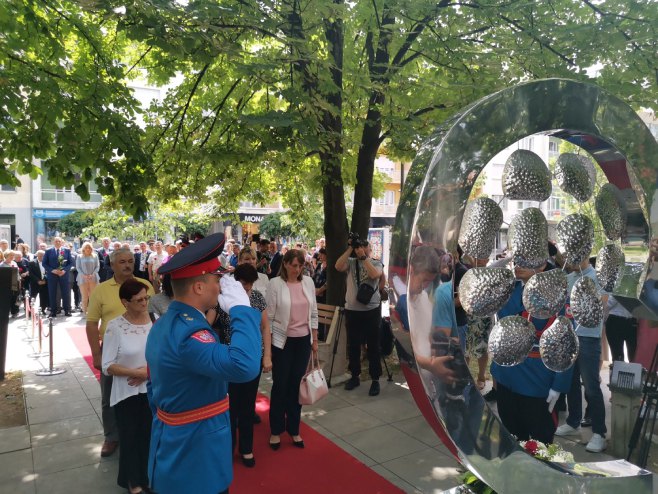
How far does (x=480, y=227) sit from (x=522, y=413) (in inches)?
63.8

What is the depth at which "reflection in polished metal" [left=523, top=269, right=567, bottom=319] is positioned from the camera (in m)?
2.55

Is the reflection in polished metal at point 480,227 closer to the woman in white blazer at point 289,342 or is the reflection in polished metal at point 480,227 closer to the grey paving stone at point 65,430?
the woman in white blazer at point 289,342

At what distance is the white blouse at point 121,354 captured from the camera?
12.8 feet

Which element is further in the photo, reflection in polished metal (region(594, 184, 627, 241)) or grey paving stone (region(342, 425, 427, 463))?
grey paving stone (region(342, 425, 427, 463))

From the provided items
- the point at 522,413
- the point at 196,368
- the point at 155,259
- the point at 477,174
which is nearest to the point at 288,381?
the point at 522,413

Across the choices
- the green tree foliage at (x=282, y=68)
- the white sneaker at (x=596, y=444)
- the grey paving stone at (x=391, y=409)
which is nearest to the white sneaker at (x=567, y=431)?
the white sneaker at (x=596, y=444)

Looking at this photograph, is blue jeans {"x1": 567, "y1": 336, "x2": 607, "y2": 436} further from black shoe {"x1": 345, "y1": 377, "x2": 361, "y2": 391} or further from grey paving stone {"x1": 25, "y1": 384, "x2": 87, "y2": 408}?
grey paving stone {"x1": 25, "y1": 384, "x2": 87, "y2": 408}

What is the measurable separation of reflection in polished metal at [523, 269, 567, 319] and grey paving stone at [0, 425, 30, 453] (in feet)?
16.5

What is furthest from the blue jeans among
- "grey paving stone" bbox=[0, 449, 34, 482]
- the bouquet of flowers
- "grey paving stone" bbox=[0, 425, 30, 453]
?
"grey paving stone" bbox=[0, 425, 30, 453]

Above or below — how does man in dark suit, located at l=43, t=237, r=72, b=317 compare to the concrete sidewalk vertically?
above

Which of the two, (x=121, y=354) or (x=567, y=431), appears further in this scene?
(x=567, y=431)

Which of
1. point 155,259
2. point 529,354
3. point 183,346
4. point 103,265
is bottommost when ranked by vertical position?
point 103,265

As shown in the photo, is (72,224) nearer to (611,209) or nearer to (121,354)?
(121,354)

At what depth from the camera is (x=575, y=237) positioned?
8.59 ft
